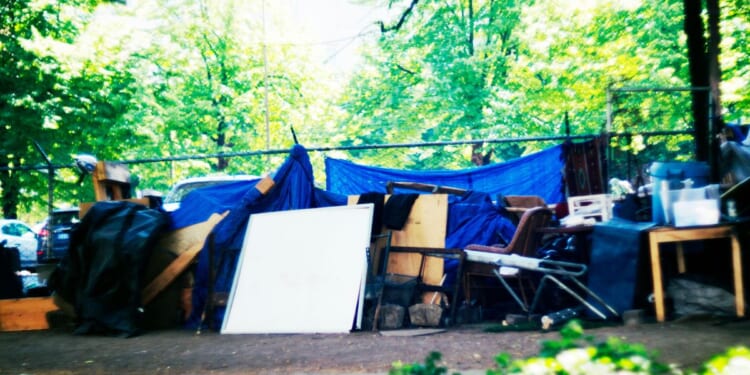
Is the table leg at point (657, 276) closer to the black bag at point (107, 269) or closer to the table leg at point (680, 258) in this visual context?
the table leg at point (680, 258)

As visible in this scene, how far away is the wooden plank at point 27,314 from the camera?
6926 mm

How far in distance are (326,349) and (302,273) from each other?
1.43 m

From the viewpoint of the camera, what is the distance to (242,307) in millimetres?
6234

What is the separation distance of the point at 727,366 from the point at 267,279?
535cm

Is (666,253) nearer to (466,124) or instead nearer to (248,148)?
(466,124)

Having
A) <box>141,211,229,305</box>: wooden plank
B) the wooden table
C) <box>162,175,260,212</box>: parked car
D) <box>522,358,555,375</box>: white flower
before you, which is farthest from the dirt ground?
<box>162,175,260,212</box>: parked car

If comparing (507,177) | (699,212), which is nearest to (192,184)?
(507,177)

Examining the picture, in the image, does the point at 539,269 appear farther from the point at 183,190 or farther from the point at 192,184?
the point at 183,190

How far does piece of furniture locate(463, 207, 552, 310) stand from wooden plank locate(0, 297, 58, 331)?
16.7ft

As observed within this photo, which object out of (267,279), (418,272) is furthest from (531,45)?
(267,279)

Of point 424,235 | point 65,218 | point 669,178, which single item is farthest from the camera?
point 65,218

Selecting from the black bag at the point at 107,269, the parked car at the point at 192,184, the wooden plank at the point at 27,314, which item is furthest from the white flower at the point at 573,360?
the parked car at the point at 192,184

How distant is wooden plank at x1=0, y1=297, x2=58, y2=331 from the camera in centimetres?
693

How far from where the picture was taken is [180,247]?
22.6 ft
